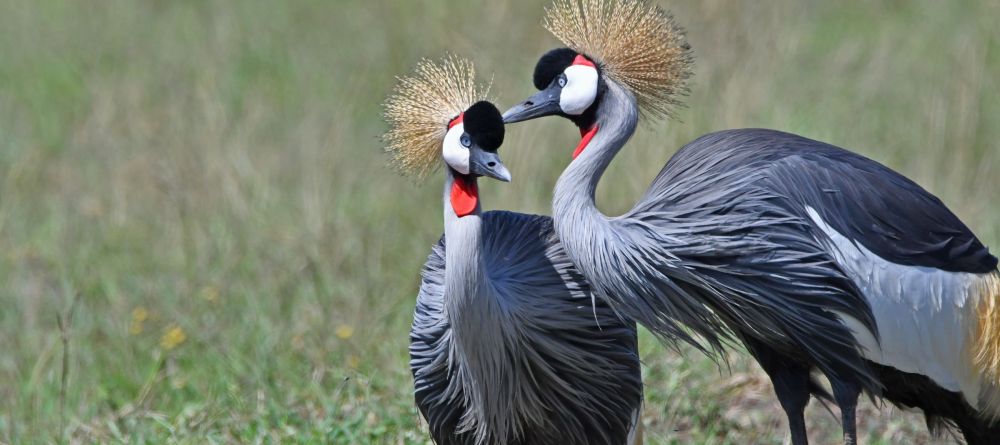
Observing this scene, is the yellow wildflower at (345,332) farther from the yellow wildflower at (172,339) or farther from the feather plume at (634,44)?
the feather plume at (634,44)

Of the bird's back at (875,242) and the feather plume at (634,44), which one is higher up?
the feather plume at (634,44)

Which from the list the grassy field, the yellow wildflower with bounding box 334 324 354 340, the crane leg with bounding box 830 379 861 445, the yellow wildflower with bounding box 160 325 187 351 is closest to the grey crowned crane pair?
the crane leg with bounding box 830 379 861 445

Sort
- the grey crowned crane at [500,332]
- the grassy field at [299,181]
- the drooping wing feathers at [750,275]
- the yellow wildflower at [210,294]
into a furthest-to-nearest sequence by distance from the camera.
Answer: the yellow wildflower at [210,294] → the grassy field at [299,181] → the grey crowned crane at [500,332] → the drooping wing feathers at [750,275]

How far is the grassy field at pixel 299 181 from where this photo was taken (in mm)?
3525

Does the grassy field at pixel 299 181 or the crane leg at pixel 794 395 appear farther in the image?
the grassy field at pixel 299 181

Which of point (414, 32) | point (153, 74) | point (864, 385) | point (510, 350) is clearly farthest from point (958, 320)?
point (153, 74)

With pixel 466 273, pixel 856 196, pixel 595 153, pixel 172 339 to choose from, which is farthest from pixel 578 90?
pixel 172 339

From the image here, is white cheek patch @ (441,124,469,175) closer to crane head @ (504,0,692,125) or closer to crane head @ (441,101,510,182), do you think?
crane head @ (441,101,510,182)

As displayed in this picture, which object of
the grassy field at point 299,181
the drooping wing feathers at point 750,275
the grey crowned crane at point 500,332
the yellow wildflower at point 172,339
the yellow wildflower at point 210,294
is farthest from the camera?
the yellow wildflower at point 210,294

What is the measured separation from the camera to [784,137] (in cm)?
286

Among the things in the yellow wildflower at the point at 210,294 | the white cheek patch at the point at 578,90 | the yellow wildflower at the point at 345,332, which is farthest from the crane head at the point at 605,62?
the yellow wildflower at the point at 210,294

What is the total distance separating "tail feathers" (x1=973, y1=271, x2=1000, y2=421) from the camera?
2.79m

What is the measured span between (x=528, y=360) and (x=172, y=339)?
5.01ft

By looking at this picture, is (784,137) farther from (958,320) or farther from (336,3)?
(336,3)
